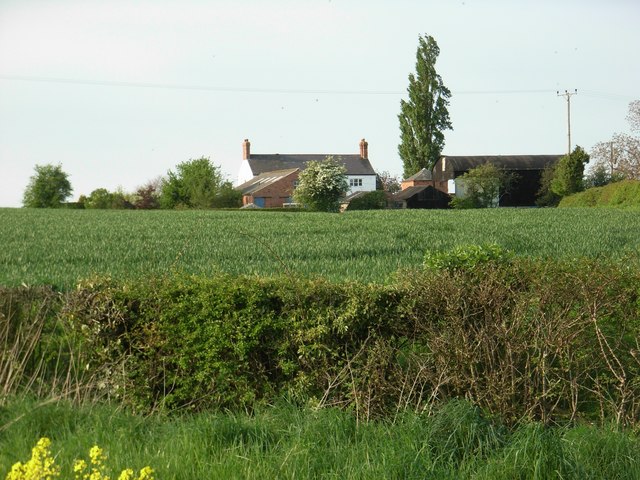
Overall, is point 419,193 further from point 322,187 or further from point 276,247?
point 276,247

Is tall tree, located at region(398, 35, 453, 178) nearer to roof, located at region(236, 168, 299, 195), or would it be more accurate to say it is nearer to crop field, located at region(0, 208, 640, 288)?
roof, located at region(236, 168, 299, 195)

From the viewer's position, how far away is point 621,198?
59.5 metres

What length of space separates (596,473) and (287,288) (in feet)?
11.0

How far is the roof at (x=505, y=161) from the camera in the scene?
96.0 metres

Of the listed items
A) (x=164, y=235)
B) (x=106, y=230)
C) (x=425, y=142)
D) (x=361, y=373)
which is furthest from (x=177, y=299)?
(x=425, y=142)

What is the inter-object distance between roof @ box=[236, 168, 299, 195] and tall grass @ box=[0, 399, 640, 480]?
8922 cm

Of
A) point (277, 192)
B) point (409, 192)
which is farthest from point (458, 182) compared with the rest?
point (277, 192)

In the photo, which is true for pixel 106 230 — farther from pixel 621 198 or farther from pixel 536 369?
pixel 621 198

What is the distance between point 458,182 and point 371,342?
86.2 metres

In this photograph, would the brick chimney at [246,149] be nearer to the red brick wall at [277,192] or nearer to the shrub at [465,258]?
the red brick wall at [277,192]

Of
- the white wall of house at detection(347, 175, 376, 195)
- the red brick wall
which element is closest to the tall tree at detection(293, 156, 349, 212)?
the red brick wall

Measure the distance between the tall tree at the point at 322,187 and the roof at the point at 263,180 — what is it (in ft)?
76.1

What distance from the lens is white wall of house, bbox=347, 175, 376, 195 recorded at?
4092 inches

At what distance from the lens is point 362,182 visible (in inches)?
4124
